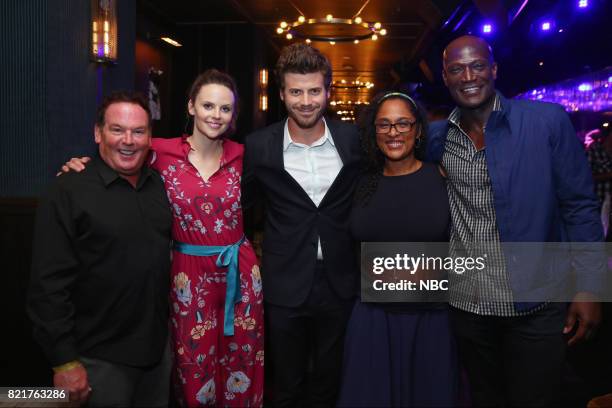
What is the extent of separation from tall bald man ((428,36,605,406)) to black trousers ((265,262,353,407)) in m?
0.49

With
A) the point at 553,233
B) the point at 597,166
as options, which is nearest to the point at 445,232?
the point at 553,233

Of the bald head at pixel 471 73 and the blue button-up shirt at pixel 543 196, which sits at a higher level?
the bald head at pixel 471 73

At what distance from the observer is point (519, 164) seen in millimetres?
1994

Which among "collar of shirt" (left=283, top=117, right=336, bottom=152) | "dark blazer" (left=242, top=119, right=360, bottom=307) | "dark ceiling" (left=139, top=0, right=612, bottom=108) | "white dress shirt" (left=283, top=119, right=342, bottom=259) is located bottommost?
"dark blazer" (left=242, top=119, right=360, bottom=307)

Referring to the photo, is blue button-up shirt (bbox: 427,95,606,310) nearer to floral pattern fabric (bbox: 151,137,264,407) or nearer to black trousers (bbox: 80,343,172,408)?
floral pattern fabric (bbox: 151,137,264,407)

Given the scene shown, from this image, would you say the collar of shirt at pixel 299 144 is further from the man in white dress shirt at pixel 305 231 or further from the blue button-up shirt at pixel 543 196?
the blue button-up shirt at pixel 543 196

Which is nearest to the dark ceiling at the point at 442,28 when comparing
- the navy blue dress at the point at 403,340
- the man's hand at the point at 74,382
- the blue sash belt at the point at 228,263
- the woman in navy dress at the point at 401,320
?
the woman in navy dress at the point at 401,320

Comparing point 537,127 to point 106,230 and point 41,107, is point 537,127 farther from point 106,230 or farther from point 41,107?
point 41,107

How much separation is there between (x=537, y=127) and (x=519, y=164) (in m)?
0.16

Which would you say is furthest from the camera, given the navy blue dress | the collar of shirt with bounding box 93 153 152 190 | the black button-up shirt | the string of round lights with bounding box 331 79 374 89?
the string of round lights with bounding box 331 79 374 89

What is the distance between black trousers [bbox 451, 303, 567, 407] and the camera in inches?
77.8

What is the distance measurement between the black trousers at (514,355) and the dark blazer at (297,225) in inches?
20.5

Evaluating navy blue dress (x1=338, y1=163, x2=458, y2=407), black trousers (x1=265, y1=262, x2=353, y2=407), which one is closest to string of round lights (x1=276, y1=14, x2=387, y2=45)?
navy blue dress (x1=338, y1=163, x2=458, y2=407)

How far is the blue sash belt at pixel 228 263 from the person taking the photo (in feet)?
6.96
